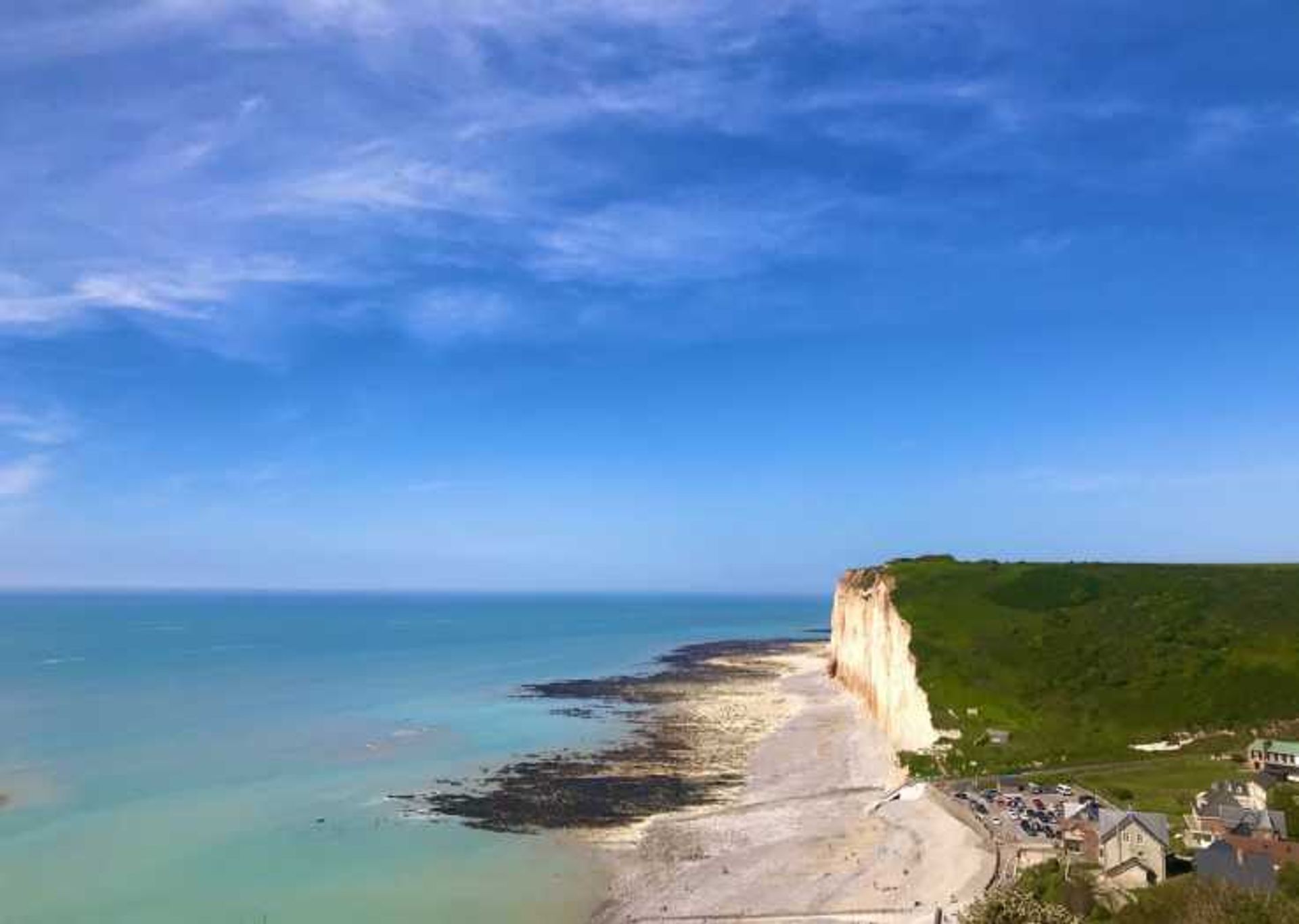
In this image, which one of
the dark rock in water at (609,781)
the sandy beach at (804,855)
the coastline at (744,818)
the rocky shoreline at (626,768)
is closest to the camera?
the sandy beach at (804,855)

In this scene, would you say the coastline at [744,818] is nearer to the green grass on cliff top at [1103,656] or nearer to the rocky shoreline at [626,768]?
the rocky shoreline at [626,768]

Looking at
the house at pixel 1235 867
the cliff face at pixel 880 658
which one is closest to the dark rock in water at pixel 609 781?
the cliff face at pixel 880 658

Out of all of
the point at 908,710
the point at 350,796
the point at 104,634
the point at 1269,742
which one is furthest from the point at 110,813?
the point at 104,634

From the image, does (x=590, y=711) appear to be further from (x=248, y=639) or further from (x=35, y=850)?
(x=248, y=639)

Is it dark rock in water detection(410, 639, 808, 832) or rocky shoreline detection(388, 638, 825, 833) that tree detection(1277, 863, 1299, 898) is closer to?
rocky shoreline detection(388, 638, 825, 833)

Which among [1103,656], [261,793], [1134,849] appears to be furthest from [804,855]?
[1103,656]

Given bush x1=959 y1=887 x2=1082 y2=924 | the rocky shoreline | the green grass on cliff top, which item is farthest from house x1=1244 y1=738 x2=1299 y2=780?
the rocky shoreline
